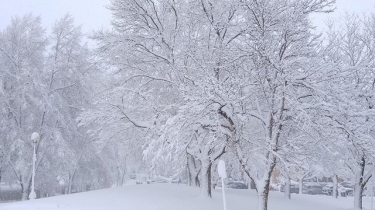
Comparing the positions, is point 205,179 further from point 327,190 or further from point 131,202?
point 327,190

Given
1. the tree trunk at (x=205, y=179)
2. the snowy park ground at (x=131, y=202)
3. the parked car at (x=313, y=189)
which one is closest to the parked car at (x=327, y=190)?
the parked car at (x=313, y=189)

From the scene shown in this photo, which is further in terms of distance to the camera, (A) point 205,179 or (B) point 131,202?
(A) point 205,179

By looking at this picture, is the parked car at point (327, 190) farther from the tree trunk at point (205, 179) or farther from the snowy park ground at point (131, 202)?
the tree trunk at point (205, 179)

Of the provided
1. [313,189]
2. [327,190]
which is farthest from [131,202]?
[313,189]

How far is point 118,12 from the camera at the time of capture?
645 inches

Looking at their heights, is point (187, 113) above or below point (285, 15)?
below

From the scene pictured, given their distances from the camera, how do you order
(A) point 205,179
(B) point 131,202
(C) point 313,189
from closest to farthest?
(B) point 131,202, (A) point 205,179, (C) point 313,189

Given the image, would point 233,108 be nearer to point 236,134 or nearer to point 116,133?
point 236,134

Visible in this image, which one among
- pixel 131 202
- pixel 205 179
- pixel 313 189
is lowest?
pixel 313 189

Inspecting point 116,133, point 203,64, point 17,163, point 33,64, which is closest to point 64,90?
point 33,64

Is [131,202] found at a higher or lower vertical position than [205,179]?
lower

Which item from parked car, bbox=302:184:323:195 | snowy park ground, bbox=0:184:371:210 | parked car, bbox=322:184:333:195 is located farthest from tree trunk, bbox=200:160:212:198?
parked car, bbox=302:184:323:195

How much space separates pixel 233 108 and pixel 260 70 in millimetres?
1603

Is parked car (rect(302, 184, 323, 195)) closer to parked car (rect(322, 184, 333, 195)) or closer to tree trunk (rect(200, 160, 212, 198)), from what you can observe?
parked car (rect(322, 184, 333, 195))
